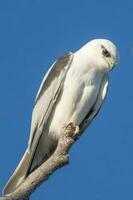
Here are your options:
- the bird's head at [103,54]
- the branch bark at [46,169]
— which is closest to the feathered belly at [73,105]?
the bird's head at [103,54]

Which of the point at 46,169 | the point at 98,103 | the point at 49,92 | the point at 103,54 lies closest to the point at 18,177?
the point at 46,169

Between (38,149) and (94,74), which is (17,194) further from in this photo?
(94,74)

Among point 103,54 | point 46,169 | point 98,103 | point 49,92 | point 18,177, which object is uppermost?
point 103,54

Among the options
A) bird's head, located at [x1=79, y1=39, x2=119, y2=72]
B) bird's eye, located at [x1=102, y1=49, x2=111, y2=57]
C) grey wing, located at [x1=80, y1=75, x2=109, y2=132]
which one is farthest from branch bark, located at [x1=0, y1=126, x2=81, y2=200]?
bird's eye, located at [x1=102, y1=49, x2=111, y2=57]

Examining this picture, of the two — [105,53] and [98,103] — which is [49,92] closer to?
[98,103]

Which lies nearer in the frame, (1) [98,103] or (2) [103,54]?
(1) [98,103]

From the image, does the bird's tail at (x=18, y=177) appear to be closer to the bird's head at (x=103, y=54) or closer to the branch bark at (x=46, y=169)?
the branch bark at (x=46, y=169)

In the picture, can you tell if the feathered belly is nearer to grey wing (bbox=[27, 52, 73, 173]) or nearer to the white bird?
the white bird
